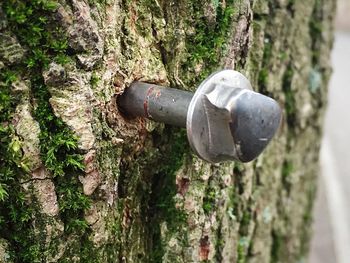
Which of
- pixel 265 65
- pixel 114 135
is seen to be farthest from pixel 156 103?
pixel 265 65

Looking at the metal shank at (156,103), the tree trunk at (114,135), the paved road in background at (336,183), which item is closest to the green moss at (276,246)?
the tree trunk at (114,135)

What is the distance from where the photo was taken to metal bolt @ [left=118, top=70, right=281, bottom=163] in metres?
0.85

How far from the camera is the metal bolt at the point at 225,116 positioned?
0.85 meters

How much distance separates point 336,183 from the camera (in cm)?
584

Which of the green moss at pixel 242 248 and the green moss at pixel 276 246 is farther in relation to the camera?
the green moss at pixel 276 246

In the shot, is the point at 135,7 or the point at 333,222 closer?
the point at 135,7

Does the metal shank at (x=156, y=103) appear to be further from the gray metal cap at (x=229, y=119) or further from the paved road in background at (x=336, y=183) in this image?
the paved road in background at (x=336, y=183)

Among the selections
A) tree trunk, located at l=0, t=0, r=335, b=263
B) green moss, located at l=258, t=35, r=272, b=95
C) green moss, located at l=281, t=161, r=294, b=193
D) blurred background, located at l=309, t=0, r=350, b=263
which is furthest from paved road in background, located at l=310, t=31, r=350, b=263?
tree trunk, located at l=0, t=0, r=335, b=263

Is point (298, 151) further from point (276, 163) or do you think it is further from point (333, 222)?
point (333, 222)

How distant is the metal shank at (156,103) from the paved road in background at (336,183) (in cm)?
312

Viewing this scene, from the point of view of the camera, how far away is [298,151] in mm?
1829

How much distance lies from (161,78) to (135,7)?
150 millimetres

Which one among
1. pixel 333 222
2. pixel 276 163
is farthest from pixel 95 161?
pixel 333 222

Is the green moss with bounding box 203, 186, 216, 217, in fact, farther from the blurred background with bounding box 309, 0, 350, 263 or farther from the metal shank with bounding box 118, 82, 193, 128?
the blurred background with bounding box 309, 0, 350, 263
